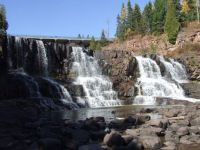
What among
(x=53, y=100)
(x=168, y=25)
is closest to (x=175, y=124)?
(x=53, y=100)

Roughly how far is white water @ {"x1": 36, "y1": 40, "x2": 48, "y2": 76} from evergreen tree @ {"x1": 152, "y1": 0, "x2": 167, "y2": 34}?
181ft

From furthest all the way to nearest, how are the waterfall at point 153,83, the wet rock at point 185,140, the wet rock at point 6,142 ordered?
the waterfall at point 153,83, the wet rock at point 185,140, the wet rock at point 6,142

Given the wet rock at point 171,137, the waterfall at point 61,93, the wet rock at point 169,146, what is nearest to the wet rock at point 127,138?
the wet rock at point 169,146

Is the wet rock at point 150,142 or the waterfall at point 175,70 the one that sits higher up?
the waterfall at point 175,70

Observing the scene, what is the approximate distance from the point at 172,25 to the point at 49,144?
84.9 meters

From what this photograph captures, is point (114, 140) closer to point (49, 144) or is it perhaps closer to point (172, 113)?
point (49, 144)

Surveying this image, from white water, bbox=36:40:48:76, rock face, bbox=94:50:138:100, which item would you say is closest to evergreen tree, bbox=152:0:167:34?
rock face, bbox=94:50:138:100

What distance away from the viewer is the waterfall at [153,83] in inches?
2351

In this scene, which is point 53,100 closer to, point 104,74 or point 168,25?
point 104,74

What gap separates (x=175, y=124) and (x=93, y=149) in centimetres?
1075

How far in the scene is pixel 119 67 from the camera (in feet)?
219

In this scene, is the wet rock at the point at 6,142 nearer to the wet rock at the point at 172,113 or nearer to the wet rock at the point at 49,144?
the wet rock at the point at 49,144

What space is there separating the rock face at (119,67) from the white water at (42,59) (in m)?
9.80

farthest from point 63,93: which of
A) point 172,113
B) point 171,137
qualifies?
point 171,137
